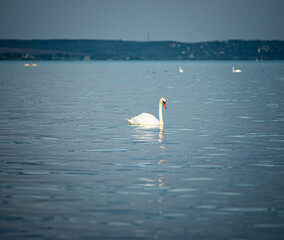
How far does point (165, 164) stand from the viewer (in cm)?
1762

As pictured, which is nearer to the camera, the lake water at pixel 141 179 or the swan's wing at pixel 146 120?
the lake water at pixel 141 179

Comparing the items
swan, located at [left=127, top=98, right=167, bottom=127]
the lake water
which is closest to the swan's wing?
swan, located at [left=127, top=98, right=167, bottom=127]

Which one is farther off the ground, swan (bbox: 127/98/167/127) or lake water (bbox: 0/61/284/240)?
swan (bbox: 127/98/167/127)

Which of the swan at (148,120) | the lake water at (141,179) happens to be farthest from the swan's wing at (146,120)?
the lake water at (141,179)

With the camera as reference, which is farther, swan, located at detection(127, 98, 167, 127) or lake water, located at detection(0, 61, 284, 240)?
swan, located at detection(127, 98, 167, 127)

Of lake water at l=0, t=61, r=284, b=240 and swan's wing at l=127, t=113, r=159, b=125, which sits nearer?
lake water at l=0, t=61, r=284, b=240

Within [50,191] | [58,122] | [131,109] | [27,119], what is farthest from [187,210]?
[131,109]

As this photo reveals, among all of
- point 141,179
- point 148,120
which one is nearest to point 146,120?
point 148,120

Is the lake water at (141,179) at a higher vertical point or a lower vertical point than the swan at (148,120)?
lower

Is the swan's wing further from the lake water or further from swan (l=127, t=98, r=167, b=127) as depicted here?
the lake water

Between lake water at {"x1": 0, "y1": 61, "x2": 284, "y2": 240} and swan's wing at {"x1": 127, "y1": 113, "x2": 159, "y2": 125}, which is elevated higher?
swan's wing at {"x1": 127, "y1": 113, "x2": 159, "y2": 125}

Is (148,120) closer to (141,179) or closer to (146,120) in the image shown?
(146,120)

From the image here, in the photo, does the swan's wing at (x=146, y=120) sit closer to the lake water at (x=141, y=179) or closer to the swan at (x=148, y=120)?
the swan at (x=148, y=120)

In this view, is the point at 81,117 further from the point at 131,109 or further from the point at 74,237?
the point at 74,237
